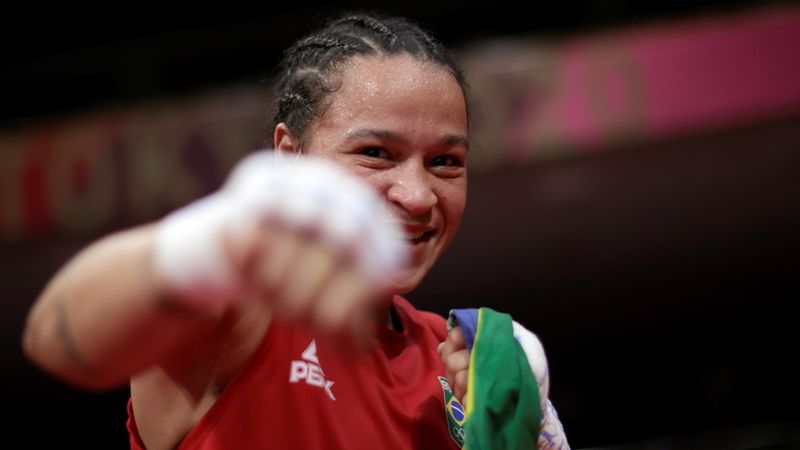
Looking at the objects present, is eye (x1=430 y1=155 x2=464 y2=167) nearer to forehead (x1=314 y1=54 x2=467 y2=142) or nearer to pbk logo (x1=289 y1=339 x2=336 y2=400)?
forehead (x1=314 y1=54 x2=467 y2=142)

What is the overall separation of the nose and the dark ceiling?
1.98m

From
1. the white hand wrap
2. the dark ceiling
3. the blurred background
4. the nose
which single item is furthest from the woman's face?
the dark ceiling

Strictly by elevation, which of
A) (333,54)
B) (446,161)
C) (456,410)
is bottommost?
(456,410)

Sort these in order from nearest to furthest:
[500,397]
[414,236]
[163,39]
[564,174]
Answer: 1. [500,397]
2. [414,236]
3. [564,174]
4. [163,39]

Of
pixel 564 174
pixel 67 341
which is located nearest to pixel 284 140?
pixel 67 341

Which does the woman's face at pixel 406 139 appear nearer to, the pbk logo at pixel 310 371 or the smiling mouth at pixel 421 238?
the smiling mouth at pixel 421 238

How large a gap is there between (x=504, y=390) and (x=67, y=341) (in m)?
0.34

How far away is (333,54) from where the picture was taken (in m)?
0.86

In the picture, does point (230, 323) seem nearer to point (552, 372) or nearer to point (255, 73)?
point (255, 73)

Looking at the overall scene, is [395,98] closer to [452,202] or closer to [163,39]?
[452,202]

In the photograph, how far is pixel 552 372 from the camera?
303 centimetres

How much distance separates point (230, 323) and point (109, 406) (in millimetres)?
2686

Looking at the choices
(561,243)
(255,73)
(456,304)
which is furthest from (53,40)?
(561,243)

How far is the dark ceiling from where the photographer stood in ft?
9.12
